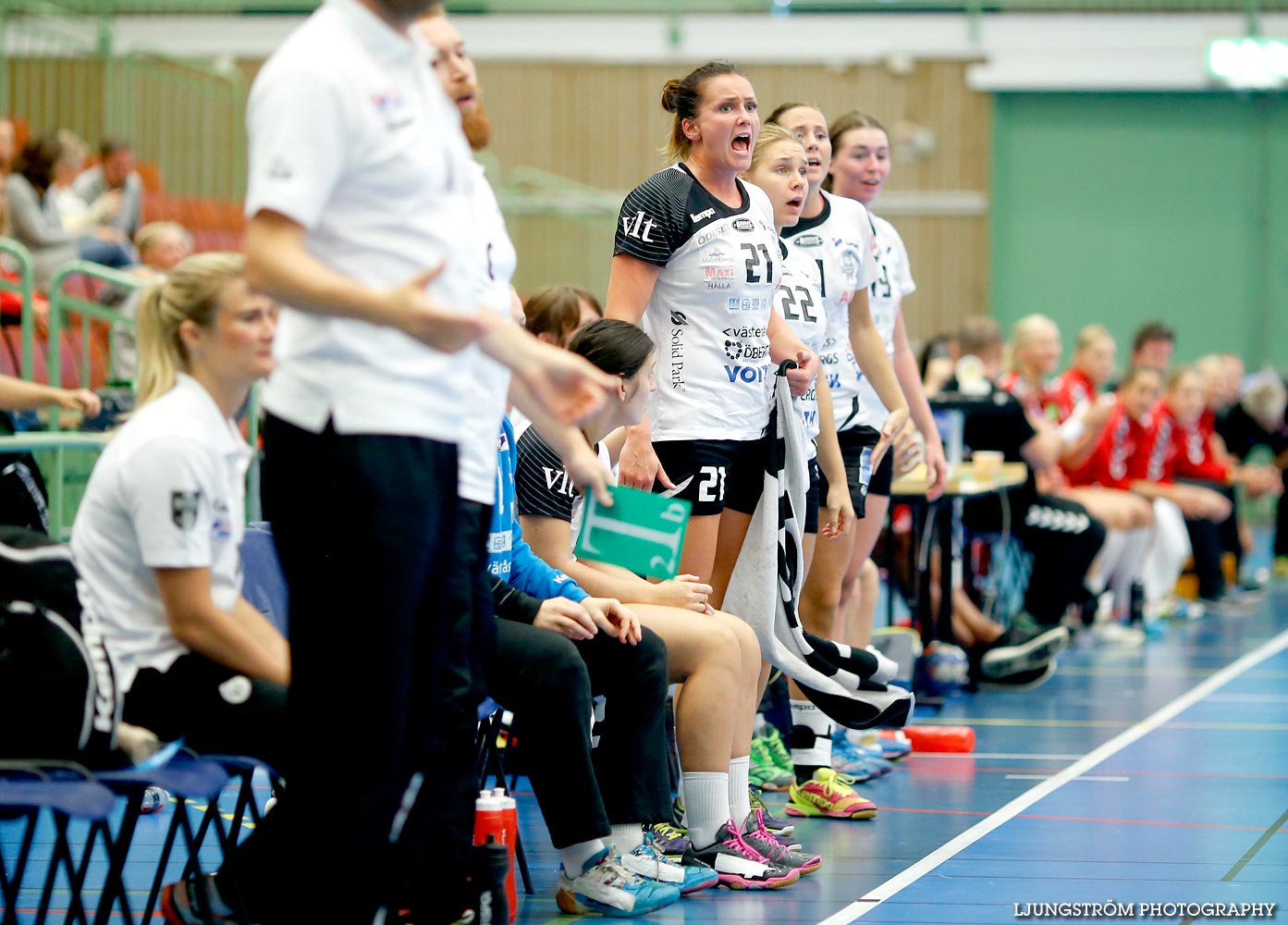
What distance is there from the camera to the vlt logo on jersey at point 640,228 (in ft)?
11.8

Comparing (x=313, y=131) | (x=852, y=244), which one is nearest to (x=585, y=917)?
(x=313, y=131)

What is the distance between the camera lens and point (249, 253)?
76.5 inches

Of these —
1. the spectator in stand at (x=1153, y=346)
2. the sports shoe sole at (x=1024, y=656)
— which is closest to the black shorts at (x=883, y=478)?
the sports shoe sole at (x=1024, y=656)

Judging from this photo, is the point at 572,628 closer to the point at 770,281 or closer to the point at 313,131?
the point at 770,281

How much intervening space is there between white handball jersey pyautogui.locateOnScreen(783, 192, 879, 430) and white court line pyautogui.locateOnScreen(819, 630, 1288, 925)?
1163 millimetres

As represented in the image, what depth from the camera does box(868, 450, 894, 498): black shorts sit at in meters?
4.72

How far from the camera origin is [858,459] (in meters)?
4.57

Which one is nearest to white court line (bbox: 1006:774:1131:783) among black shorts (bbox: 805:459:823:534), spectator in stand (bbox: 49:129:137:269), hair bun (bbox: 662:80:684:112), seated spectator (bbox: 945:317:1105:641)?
black shorts (bbox: 805:459:823:534)

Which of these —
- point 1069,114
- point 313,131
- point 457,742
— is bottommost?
point 457,742

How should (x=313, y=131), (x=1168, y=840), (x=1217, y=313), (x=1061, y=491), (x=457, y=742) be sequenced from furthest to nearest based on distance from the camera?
1. (x=1217, y=313)
2. (x=1061, y=491)
3. (x=1168, y=840)
4. (x=457, y=742)
5. (x=313, y=131)

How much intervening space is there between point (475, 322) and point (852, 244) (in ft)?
8.55

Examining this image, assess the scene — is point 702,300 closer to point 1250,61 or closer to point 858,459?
point 858,459

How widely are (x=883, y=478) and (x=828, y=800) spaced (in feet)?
3.67

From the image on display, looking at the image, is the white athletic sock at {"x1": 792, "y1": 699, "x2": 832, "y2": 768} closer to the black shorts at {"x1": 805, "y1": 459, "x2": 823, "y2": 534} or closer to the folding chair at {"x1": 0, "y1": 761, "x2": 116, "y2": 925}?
the black shorts at {"x1": 805, "y1": 459, "x2": 823, "y2": 534}
